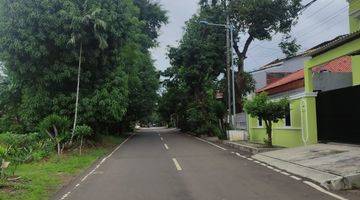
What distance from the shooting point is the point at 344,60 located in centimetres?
3647

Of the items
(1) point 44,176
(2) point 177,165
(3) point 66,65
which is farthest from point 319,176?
(3) point 66,65

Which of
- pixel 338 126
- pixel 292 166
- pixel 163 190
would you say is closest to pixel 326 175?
pixel 292 166

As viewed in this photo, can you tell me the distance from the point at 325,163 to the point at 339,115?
225 inches

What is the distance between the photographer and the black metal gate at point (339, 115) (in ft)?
63.6

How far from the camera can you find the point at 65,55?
2808 cm

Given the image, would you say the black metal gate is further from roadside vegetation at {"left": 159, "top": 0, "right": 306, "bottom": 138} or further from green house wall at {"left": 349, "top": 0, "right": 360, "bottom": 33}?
roadside vegetation at {"left": 159, "top": 0, "right": 306, "bottom": 138}

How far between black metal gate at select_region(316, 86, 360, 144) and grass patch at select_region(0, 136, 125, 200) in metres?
10.0

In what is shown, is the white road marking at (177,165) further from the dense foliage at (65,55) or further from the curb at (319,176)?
the dense foliage at (65,55)

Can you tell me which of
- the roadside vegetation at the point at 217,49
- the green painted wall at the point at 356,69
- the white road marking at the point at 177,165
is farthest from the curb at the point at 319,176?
the roadside vegetation at the point at 217,49

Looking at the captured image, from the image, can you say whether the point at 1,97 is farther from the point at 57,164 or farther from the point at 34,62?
the point at 57,164

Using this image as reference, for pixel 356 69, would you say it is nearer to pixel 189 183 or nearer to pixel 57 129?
pixel 189 183

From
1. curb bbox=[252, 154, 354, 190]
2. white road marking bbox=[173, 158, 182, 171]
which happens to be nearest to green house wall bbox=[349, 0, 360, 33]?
curb bbox=[252, 154, 354, 190]

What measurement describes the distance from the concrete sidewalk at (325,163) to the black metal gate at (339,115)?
1.99 ft

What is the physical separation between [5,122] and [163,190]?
26532mm
